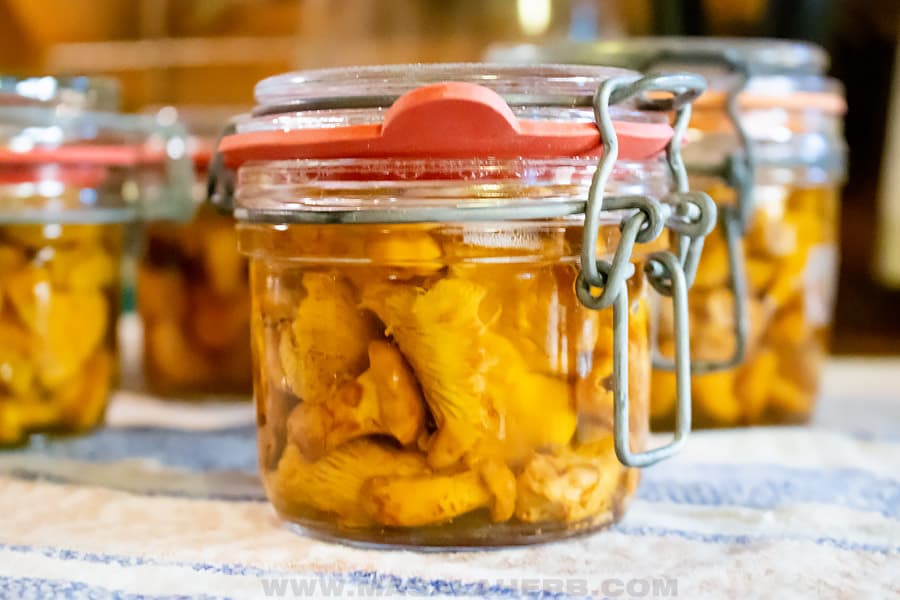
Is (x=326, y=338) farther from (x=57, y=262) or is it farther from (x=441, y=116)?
(x=57, y=262)

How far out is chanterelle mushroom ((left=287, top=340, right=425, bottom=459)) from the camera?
1.25 ft

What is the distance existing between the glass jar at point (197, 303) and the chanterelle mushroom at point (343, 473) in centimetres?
29

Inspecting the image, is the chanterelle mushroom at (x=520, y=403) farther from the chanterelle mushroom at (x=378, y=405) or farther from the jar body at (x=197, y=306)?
the jar body at (x=197, y=306)

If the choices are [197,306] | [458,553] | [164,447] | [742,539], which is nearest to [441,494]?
[458,553]

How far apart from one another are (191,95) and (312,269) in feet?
2.61

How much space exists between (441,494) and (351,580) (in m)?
0.05

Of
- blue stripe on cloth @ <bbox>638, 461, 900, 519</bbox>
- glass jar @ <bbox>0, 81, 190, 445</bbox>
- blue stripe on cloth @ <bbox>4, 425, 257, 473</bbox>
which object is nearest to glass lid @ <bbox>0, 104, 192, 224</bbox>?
glass jar @ <bbox>0, 81, 190, 445</bbox>

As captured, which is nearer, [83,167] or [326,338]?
[326,338]

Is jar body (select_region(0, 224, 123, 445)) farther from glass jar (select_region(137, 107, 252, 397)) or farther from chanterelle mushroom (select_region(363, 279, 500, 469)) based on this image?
chanterelle mushroom (select_region(363, 279, 500, 469))

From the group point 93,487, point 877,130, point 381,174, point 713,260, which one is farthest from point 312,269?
point 877,130

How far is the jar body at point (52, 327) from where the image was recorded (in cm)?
56

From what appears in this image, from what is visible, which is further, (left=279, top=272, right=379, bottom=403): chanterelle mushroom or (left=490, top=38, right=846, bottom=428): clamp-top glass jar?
(left=490, top=38, right=846, bottom=428): clamp-top glass jar

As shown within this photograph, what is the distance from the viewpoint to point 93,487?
1.59 ft

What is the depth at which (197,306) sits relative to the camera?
69 cm
